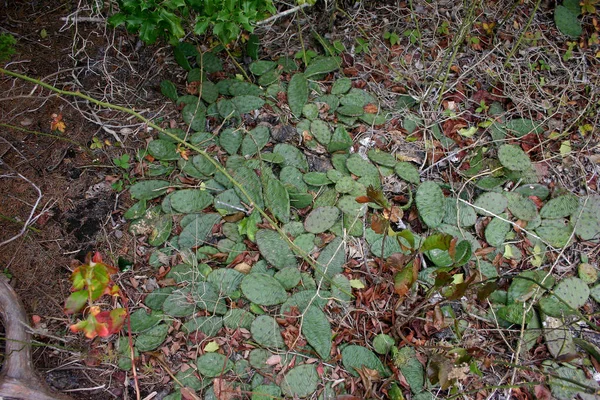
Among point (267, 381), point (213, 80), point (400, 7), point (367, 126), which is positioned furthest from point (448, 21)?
point (267, 381)

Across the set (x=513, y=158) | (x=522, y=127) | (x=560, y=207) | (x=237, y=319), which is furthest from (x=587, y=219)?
(x=237, y=319)

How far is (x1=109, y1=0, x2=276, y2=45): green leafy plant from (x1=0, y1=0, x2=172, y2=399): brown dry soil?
0.53 meters

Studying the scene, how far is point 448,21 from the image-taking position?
105 inches

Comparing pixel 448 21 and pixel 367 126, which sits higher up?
pixel 448 21

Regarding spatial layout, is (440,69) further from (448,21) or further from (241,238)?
(241,238)

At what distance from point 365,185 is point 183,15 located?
110cm

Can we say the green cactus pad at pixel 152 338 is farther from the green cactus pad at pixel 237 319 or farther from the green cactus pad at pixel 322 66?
the green cactus pad at pixel 322 66

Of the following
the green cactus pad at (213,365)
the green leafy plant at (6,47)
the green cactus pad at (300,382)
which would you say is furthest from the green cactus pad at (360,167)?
the green leafy plant at (6,47)

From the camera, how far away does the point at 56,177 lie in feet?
7.02

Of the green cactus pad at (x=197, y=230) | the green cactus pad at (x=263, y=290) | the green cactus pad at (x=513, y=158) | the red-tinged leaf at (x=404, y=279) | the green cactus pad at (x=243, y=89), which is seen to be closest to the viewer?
the red-tinged leaf at (x=404, y=279)

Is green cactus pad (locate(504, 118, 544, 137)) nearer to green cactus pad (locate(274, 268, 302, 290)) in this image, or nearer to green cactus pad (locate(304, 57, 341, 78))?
green cactus pad (locate(304, 57, 341, 78))

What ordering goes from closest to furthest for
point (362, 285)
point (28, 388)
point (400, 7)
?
1. point (28, 388)
2. point (362, 285)
3. point (400, 7)

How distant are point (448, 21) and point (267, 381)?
2.21 meters

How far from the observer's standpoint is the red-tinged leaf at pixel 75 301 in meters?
1.42
